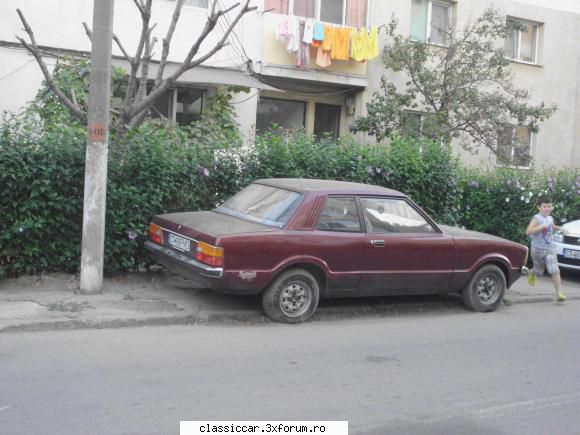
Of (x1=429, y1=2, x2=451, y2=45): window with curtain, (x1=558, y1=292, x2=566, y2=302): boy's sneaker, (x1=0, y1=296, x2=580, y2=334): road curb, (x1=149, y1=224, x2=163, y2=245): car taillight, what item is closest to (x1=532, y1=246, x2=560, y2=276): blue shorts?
(x1=558, y1=292, x2=566, y2=302): boy's sneaker

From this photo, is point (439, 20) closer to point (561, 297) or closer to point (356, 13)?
point (356, 13)

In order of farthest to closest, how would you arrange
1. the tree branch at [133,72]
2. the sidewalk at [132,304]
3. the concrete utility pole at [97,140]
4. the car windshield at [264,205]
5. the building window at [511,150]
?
the building window at [511,150] → the tree branch at [133,72] → the concrete utility pole at [97,140] → the car windshield at [264,205] → the sidewalk at [132,304]

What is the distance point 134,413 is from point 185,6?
1165cm

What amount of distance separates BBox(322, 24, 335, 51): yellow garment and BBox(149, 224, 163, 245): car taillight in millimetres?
8401

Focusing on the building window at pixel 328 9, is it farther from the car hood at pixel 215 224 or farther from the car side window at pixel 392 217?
the car hood at pixel 215 224

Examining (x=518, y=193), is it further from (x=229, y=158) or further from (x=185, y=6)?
(x=185, y=6)

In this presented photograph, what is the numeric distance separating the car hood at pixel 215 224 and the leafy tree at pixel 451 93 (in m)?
8.39

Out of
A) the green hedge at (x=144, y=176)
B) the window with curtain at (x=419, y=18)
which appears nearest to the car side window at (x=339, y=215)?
the green hedge at (x=144, y=176)

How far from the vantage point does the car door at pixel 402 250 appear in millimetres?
8445

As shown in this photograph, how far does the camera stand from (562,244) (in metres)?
12.6

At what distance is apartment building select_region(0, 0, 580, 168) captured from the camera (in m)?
13.7

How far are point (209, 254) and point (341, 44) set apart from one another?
9.75 metres

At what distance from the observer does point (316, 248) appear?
26.2 feet

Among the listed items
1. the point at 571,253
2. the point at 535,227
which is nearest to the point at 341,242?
the point at 535,227
